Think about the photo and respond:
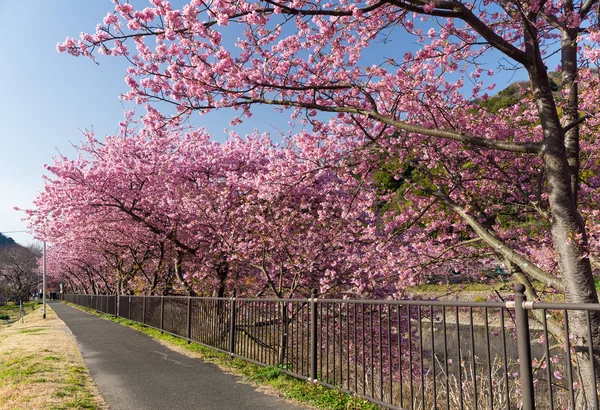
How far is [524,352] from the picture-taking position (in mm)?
3449

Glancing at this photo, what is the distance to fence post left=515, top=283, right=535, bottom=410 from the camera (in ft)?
11.1

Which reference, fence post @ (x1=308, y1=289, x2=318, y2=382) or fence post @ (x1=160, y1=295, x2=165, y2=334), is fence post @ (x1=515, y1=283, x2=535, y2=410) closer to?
fence post @ (x1=308, y1=289, x2=318, y2=382)

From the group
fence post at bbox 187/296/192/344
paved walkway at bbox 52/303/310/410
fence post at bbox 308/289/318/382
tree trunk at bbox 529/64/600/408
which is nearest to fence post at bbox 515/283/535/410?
tree trunk at bbox 529/64/600/408

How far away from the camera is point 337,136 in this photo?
9703 mm

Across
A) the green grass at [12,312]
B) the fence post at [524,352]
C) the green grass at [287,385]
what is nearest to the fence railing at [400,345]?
the fence post at [524,352]

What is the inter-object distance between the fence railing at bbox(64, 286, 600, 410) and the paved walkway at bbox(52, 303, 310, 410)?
796 mm

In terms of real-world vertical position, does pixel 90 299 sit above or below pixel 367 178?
below

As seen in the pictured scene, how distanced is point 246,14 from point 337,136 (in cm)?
423

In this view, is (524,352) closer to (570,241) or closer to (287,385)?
(570,241)

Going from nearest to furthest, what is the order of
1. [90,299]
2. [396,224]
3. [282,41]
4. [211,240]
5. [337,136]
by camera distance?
[282,41], [396,224], [337,136], [211,240], [90,299]

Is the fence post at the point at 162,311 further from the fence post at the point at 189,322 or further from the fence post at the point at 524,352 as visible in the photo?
the fence post at the point at 524,352

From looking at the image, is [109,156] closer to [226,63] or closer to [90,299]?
[226,63]

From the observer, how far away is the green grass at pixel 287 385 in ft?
17.2

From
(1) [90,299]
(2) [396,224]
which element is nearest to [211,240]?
(2) [396,224]
